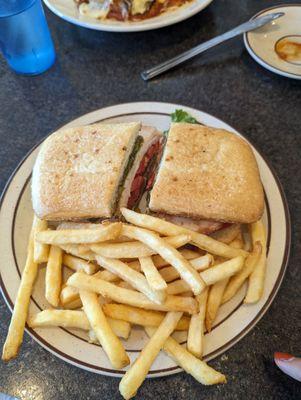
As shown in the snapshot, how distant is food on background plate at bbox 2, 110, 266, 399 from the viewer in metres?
1.53

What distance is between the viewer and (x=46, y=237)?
5.51ft

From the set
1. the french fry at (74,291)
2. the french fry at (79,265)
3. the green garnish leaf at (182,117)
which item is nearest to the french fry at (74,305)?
the french fry at (74,291)

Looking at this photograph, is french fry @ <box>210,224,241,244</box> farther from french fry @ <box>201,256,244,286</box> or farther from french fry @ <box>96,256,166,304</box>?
french fry @ <box>96,256,166,304</box>

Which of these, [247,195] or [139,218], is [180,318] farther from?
[247,195]

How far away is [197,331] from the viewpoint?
60.8 inches

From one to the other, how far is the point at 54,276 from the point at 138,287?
0.41 meters

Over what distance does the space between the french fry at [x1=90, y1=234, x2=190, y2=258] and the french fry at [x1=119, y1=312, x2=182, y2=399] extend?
28 cm

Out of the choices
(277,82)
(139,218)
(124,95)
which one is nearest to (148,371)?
(139,218)

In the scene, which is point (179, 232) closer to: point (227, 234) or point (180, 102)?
point (227, 234)

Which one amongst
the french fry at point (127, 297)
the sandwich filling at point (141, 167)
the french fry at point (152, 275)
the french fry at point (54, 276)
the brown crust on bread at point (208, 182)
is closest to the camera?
the french fry at point (152, 275)

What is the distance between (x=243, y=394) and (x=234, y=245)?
0.65 m

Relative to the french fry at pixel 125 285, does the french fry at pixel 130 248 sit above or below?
above

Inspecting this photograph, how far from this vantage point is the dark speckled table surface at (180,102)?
1630mm

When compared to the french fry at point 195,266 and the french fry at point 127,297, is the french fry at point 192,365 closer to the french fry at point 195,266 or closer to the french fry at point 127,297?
the french fry at point 127,297
